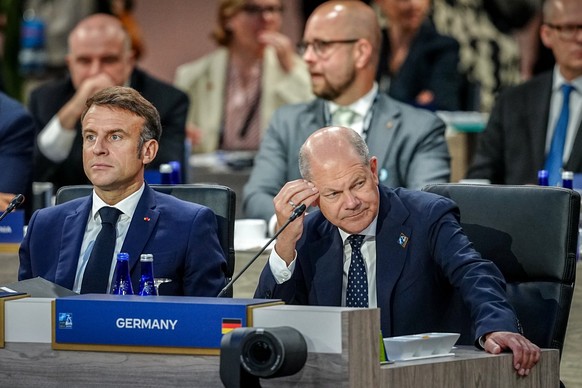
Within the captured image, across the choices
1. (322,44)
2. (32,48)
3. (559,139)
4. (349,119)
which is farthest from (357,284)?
(32,48)

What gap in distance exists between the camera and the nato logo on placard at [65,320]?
9.46 feet

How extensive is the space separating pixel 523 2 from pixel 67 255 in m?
5.62

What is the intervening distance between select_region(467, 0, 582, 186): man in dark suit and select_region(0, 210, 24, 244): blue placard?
1965 mm

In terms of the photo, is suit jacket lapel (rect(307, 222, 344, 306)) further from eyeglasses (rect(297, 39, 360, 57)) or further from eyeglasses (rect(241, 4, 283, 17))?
eyeglasses (rect(241, 4, 283, 17))

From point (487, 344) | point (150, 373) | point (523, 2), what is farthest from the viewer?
point (523, 2)

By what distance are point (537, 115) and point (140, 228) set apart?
2454 millimetres

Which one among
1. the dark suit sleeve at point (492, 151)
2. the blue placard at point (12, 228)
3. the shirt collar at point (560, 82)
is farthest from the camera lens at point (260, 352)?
the shirt collar at point (560, 82)

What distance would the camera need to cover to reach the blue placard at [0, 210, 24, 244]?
4.67m

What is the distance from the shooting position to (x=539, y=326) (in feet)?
12.2

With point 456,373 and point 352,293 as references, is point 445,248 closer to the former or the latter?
point 352,293

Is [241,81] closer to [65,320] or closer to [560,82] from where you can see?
[560,82]

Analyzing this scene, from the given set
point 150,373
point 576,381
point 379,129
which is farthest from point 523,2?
point 150,373

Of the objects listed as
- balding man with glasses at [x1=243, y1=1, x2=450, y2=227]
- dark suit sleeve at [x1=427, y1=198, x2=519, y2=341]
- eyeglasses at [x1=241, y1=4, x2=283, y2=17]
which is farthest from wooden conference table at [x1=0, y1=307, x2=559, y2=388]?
Answer: eyeglasses at [x1=241, y1=4, x2=283, y2=17]

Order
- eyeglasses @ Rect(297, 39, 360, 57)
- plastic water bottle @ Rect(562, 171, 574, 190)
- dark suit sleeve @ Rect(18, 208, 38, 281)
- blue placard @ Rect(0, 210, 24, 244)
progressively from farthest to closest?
eyeglasses @ Rect(297, 39, 360, 57)
blue placard @ Rect(0, 210, 24, 244)
plastic water bottle @ Rect(562, 171, 574, 190)
dark suit sleeve @ Rect(18, 208, 38, 281)
